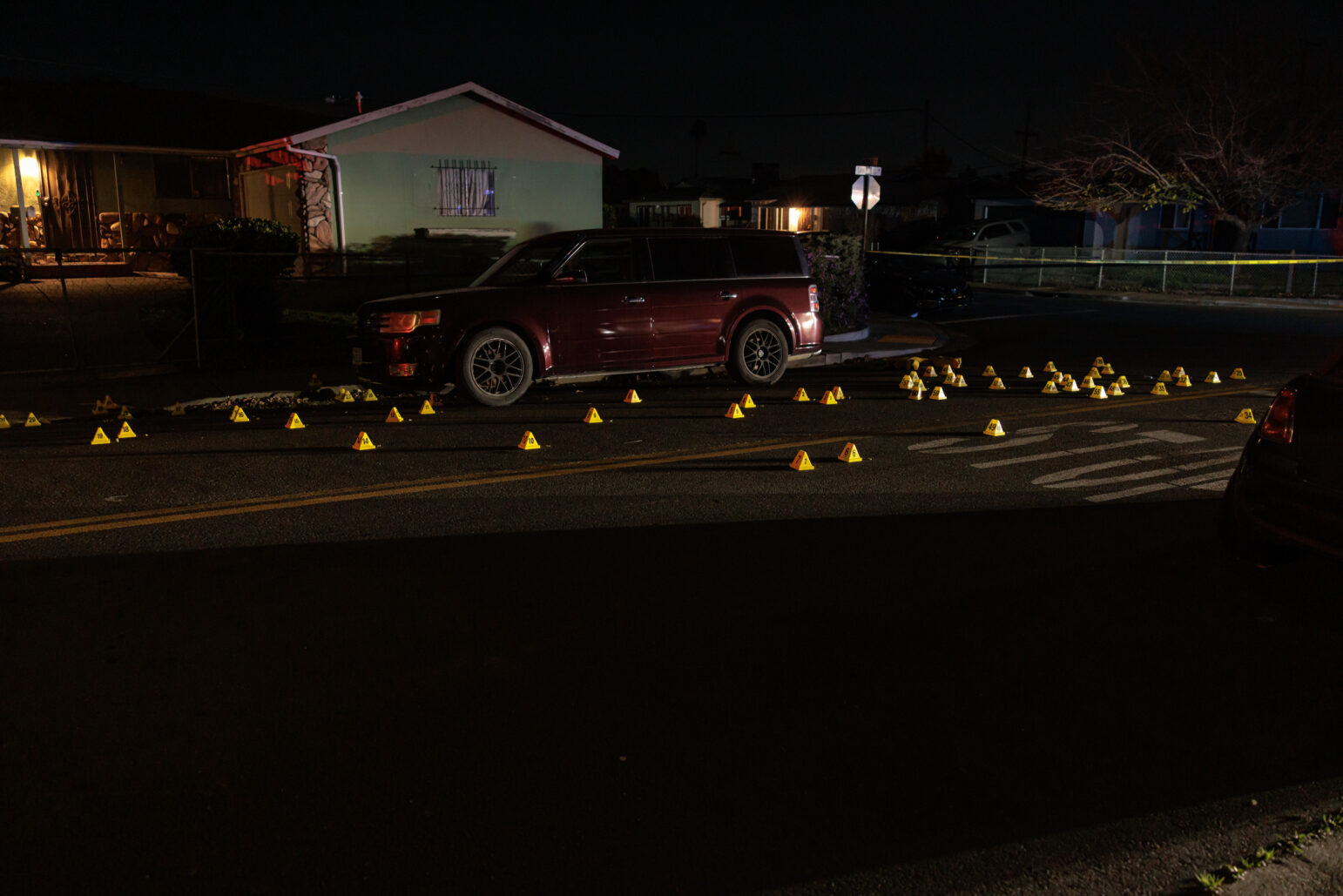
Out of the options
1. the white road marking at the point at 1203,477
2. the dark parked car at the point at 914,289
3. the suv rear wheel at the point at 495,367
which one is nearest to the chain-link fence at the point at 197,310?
the suv rear wheel at the point at 495,367

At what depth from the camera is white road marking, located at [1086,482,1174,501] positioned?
7527mm

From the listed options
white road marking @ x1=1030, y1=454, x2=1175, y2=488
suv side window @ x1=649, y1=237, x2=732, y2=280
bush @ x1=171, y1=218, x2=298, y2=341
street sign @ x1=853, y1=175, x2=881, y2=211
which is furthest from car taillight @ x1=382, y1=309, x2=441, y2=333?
street sign @ x1=853, y1=175, x2=881, y2=211

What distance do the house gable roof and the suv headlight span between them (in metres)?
11.7

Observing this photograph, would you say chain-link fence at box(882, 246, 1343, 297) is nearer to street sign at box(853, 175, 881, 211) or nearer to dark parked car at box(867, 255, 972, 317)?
dark parked car at box(867, 255, 972, 317)

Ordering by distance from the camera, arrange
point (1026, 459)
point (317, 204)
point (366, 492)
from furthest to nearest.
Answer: point (317, 204), point (1026, 459), point (366, 492)

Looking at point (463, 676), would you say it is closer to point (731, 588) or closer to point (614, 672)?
point (614, 672)

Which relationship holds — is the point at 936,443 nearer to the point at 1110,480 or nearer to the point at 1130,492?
the point at 1110,480

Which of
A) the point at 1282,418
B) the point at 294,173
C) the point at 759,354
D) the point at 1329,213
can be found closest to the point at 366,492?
the point at 1282,418

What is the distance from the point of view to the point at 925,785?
3.70 m

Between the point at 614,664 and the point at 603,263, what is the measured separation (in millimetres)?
7700

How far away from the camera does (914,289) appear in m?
24.5

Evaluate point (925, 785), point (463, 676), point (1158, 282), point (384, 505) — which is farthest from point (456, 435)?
point (1158, 282)

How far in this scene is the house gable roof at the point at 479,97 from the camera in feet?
→ 68.7

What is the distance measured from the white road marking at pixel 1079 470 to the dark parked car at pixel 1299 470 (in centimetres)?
230
